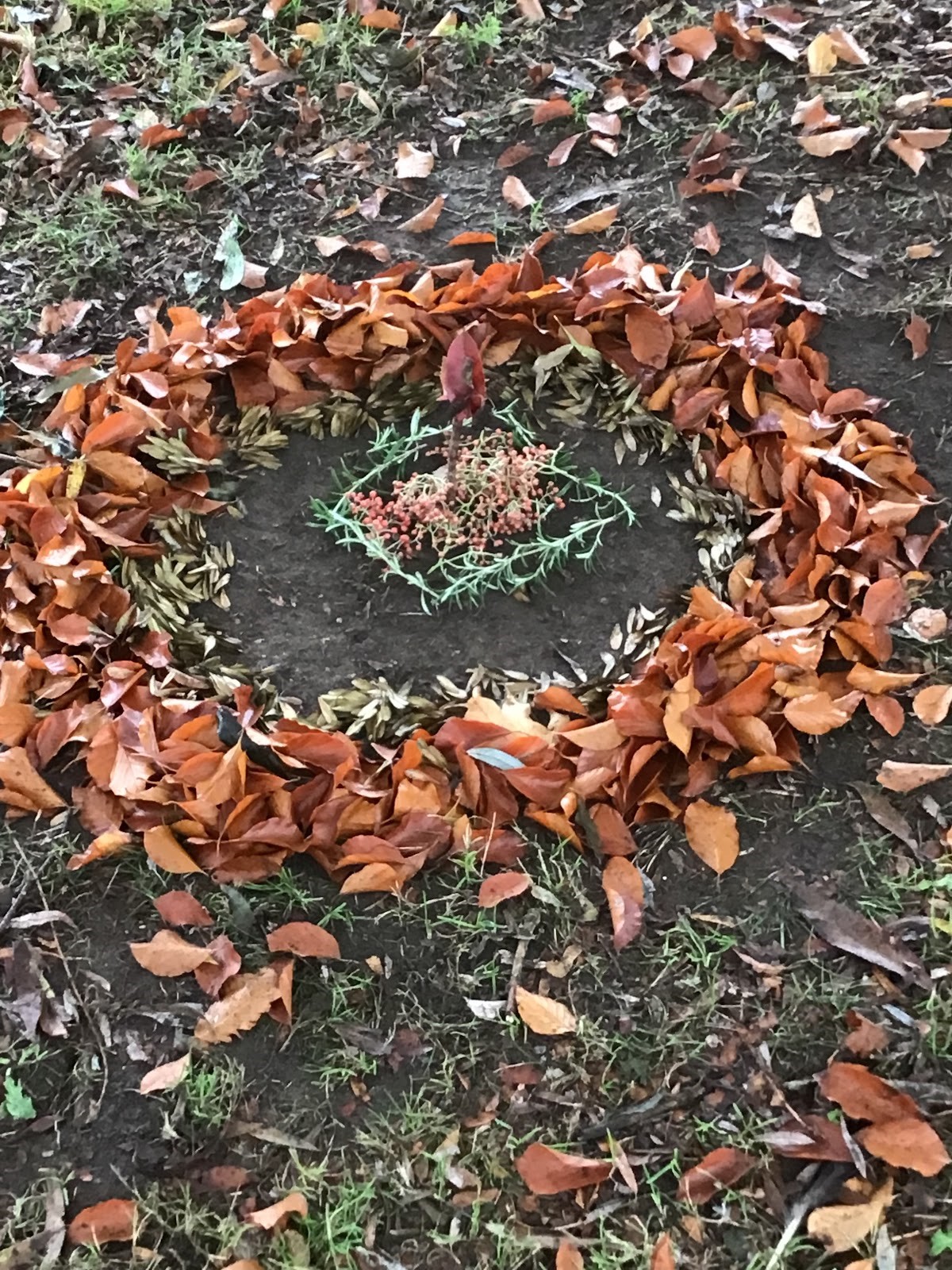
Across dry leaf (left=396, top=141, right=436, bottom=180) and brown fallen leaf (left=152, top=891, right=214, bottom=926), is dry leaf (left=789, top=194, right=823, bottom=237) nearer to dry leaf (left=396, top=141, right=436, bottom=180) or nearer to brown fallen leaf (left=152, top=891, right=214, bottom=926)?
dry leaf (left=396, top=141, right=436, bottom=180)

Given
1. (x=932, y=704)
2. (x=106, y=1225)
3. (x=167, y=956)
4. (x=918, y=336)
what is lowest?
(x=106, y=1225)

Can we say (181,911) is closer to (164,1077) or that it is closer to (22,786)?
(164,1077)

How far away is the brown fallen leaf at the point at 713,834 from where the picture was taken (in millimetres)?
1556

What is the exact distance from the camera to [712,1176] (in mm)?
1321

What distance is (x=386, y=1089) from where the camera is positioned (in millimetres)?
1430

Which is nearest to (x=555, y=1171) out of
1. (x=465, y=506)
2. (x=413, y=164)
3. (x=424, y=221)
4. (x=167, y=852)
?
(x=167, y=852)

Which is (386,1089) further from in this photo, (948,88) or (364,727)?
(948,88)

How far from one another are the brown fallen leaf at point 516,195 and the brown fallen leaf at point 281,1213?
2.04 metres

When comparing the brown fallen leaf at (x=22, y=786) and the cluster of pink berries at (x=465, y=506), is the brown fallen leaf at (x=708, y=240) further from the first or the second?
the brown fallen leaf at (x=22, y=786)

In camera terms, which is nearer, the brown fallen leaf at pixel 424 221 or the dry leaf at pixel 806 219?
the dry leaf at pixel 806 219

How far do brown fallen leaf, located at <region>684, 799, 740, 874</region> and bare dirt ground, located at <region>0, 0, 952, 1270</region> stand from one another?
24mm

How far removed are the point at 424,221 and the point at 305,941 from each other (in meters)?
1.65

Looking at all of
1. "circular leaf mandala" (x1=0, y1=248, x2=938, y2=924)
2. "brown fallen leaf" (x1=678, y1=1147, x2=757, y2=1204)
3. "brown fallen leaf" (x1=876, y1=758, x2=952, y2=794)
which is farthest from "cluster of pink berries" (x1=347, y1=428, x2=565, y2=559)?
"brown fallen leaf" (x1=678, y1=1147, x2=757, y2=1204)

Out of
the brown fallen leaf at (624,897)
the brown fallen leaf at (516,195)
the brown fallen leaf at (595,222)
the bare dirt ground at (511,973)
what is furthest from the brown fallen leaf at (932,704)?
the brown fallen leaf at (516,195)
